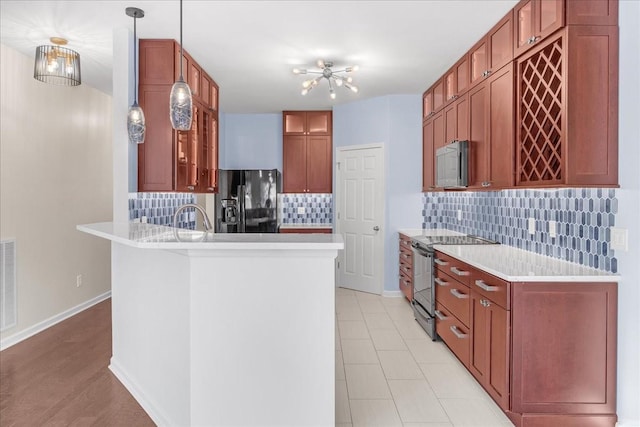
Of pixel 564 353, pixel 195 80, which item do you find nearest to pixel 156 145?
pixel 195 80

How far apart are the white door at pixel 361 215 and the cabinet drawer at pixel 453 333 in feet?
6.62

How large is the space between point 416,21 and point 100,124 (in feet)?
13.3

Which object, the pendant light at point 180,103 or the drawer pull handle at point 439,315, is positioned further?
the drawer pull handle at point 439,315

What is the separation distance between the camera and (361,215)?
5.89m

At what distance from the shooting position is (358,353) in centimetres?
353

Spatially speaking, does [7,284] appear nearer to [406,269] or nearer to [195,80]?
[195,80]

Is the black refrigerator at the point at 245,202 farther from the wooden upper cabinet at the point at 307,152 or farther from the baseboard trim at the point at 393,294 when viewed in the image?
the baseboard trim at the point at 393,294

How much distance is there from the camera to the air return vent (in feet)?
12.1

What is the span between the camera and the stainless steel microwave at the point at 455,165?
150 inches

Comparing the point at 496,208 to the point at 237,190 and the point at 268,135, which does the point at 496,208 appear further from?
the point at 268,135

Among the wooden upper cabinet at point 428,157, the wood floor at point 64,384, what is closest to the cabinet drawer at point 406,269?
the wooden upper cabinet at point 428,157

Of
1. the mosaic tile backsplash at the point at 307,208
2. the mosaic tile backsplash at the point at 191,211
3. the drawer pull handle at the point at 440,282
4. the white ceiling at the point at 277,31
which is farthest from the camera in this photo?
the mosaic tile backsplash at the point at 307,208

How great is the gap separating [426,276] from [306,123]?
11.5ft

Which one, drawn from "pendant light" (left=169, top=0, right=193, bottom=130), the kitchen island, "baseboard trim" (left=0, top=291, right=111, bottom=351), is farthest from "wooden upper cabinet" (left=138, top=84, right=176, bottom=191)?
"baseboard trim" (left=0, top=291, right=111, bottom=351)
